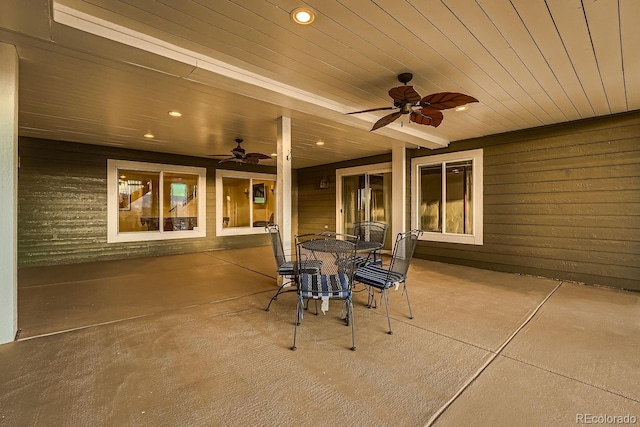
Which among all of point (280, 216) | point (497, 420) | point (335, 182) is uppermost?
point (335, 182)

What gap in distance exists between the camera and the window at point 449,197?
5.39 metres

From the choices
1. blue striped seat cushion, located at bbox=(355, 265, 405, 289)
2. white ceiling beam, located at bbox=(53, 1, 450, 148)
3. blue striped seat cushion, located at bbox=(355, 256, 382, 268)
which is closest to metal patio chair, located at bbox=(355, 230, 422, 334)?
blue striped seat cushion, located at bbox=(355, 265, 405, 289)

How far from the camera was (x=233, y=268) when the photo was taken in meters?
5.30

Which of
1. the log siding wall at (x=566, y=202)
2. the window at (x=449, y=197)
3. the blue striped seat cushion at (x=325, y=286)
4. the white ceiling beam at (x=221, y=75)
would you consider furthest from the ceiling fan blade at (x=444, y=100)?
the window at (x=449, y=197)

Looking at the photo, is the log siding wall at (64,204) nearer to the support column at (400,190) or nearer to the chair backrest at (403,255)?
the support column at (400,190)

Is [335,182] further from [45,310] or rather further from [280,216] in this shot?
[45,310]

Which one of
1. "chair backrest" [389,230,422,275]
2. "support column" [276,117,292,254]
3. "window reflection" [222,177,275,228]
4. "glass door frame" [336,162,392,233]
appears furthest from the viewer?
"window reflection" [222,177,275,228]

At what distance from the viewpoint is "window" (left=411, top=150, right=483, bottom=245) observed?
5.39 metres

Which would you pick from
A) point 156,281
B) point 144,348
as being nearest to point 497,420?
point 144,348

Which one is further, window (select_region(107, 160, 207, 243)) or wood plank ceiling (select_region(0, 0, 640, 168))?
window (select_region(107, 160, 207, 243))

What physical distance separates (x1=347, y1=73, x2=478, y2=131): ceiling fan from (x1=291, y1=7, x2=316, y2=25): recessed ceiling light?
3.07 ft

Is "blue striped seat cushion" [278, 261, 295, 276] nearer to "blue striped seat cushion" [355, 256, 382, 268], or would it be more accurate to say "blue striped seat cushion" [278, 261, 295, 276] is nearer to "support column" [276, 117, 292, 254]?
"support column" [276, 117, 292, 254]

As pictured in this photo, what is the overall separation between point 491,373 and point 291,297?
226 cm

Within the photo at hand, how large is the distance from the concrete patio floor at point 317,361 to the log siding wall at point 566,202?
670 millimetres
